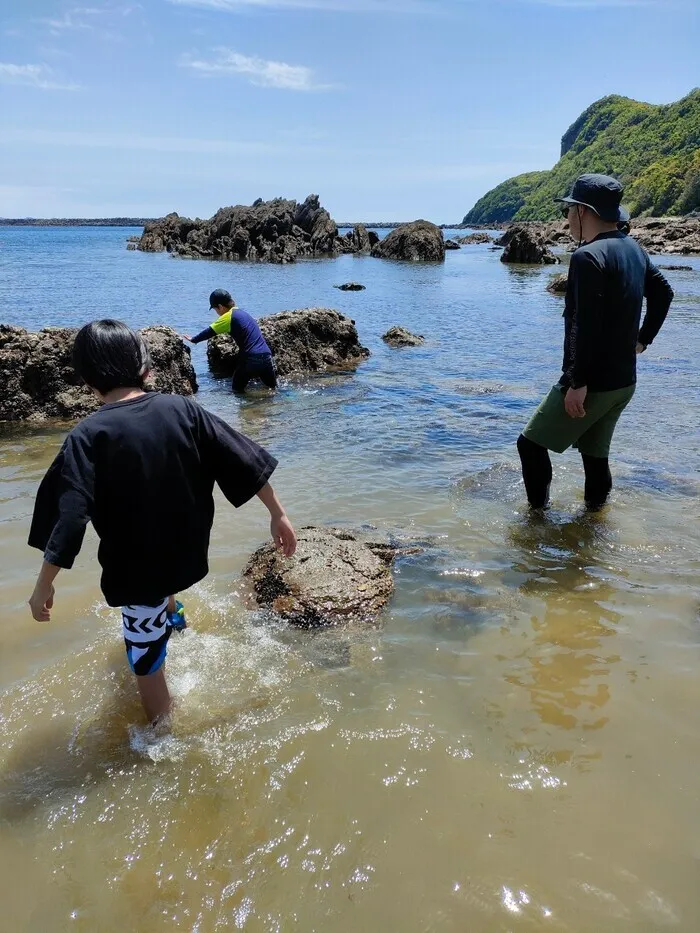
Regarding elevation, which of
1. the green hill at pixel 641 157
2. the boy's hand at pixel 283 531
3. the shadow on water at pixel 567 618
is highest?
the green hill at pixel 641 157

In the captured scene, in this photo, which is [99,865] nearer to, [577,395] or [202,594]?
[202,594]

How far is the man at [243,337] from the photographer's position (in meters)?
10.7

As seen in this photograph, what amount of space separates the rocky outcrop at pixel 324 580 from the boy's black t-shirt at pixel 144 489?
1.17 m

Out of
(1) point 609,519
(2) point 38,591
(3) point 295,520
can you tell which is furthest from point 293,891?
(1) point 609,519

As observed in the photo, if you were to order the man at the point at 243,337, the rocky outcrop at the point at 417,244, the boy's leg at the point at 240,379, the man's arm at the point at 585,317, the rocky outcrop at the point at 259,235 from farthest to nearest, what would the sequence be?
1. the rocky outcrop at the point at 259,235
2. the rocky outcrop at the point at 417,244
3. the boy's leg at the point at 240,379
4. the man at the point at 243,337
5. the man's arm at the point at 585,317

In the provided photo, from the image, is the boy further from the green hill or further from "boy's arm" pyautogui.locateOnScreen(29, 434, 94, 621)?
the green hill

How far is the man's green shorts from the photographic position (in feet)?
15.8

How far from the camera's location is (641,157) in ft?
362

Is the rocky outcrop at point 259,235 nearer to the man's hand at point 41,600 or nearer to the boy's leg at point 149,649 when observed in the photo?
the boy's leg at point 149,649

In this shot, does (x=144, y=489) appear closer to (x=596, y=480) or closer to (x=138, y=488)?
(x=138, y=488)

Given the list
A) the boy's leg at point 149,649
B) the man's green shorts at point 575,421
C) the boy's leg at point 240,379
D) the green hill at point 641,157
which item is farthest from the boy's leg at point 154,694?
the green hill at point 641,157

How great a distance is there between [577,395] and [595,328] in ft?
1.59

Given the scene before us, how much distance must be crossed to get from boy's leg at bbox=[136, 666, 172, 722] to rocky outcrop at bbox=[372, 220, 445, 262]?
2035 inches

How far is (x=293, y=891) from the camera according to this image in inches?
89.7
